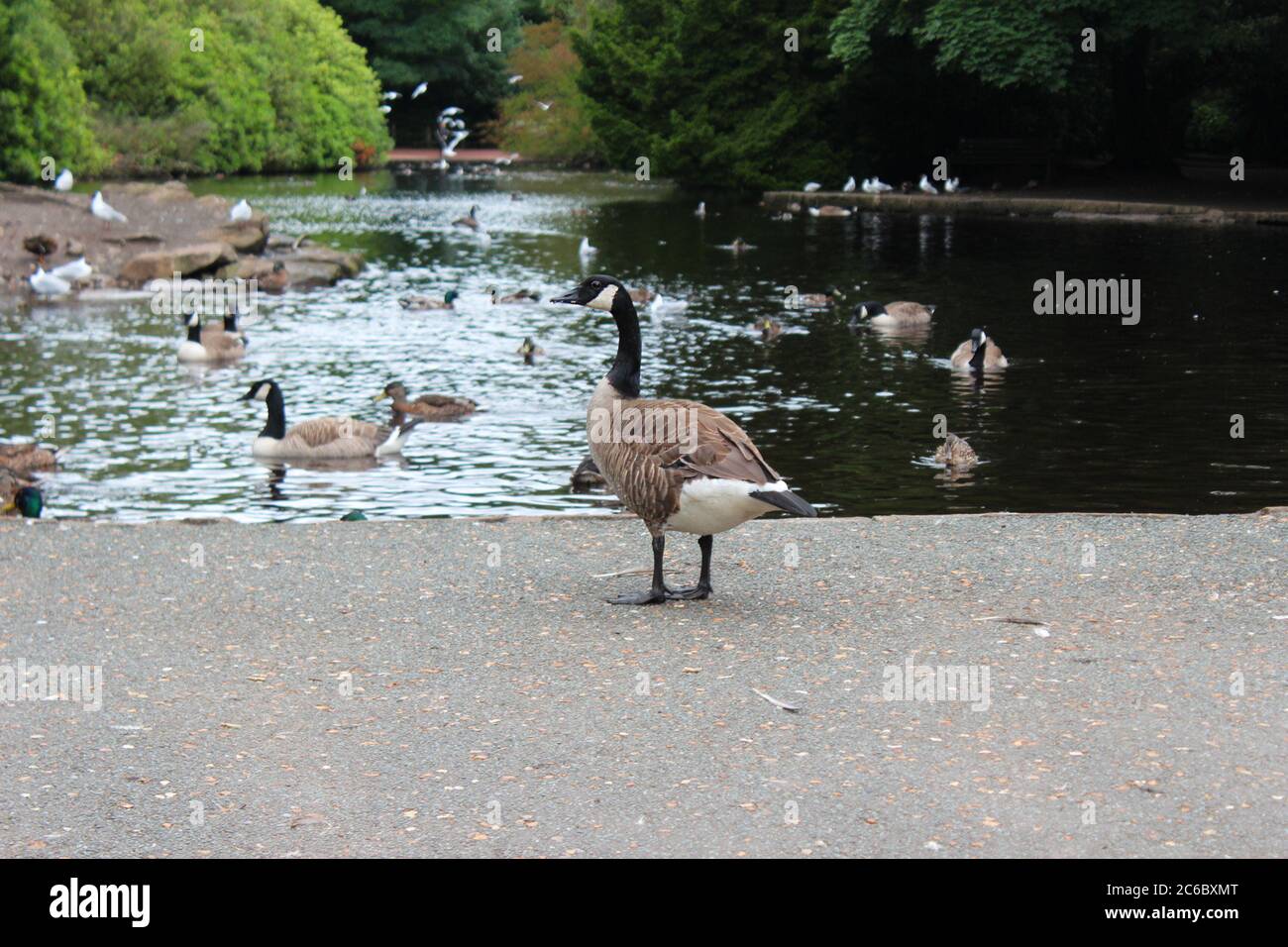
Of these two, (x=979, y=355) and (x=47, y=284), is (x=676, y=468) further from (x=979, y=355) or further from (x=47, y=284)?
(x=47, y=284)

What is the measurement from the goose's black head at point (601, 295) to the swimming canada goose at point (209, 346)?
1375 centimetres

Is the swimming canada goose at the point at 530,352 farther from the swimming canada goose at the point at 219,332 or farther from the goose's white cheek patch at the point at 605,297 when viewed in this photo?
the goose's white cheek patch at the point at 605,297

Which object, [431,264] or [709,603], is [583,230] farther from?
[709,603]

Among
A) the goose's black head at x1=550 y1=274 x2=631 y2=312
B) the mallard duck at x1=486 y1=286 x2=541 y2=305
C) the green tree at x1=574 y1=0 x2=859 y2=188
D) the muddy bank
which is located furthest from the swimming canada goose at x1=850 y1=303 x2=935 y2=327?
the green tree at x1=574 y1=0 x2=859 y2=188

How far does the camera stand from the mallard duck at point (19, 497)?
1282cm

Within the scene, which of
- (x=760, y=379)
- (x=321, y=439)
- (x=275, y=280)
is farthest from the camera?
(x=275, y=280)

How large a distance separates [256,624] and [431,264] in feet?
91.9

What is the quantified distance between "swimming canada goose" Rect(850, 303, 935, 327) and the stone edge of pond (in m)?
16.2

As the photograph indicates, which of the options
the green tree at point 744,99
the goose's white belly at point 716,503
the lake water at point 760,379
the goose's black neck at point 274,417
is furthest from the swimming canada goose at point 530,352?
the green tree at point 744,99

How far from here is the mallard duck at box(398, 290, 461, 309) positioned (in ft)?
91.1

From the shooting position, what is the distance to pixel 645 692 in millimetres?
7328

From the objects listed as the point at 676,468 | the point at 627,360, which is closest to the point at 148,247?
the point at 627,360

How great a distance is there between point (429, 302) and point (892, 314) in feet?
27.4

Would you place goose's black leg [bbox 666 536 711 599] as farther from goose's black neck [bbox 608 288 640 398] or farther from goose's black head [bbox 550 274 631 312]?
goose's black head [bbox 550 274 631 312]
